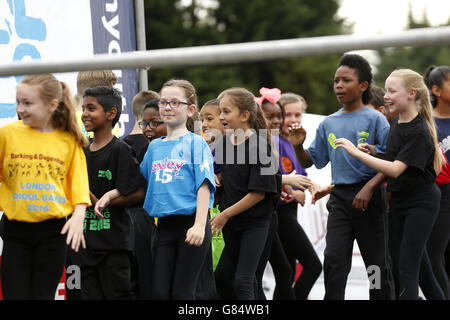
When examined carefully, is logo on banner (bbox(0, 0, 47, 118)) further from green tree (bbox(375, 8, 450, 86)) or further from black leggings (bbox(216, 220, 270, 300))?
green tree (bbox(375, 8, 450, 86))

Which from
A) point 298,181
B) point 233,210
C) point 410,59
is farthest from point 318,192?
point 410,59

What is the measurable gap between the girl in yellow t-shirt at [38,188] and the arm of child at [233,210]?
133cm

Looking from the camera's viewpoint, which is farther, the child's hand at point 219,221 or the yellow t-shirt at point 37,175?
the child's hand at point 219,221

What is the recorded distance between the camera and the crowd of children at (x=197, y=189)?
14.0 feet

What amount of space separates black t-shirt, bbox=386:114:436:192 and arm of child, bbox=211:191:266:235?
1.00 m

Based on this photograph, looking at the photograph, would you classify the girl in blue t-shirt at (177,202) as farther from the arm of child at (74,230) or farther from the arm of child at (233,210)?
the arm of child at (74,230)

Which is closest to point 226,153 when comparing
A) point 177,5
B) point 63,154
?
point 63,154

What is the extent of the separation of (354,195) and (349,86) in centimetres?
82

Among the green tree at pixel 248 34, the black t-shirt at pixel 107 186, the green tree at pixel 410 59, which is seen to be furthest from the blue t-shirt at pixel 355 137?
the green tree at pixel 410 59

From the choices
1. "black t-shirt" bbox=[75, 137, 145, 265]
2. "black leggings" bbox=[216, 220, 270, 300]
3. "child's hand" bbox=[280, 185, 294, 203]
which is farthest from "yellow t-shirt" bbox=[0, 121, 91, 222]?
"child's hand" bbox=[280, 185, 294, 203]

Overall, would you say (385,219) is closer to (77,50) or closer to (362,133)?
(362,133)

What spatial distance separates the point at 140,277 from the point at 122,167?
118cm

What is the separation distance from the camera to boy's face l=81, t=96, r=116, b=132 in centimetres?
502

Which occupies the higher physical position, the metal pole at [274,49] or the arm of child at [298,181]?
the metal pole at [274,49]
